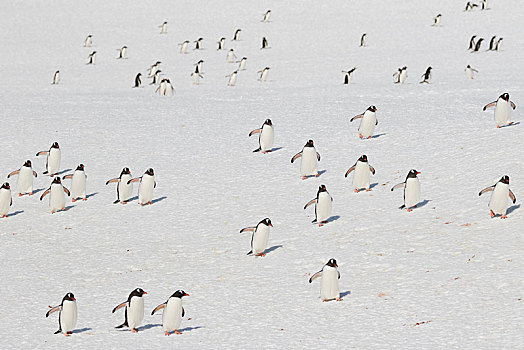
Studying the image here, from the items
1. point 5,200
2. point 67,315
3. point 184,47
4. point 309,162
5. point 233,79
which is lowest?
point 67,315

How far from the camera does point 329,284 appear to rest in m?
9.97

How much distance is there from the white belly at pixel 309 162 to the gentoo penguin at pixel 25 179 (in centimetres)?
539

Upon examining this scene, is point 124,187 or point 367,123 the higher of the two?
point 367,123

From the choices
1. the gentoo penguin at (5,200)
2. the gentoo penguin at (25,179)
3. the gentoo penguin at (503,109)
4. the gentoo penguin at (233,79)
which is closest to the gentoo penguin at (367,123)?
the gentoo penguin at (503,109)

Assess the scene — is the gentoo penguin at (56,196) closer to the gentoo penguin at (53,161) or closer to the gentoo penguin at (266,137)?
the gentoo penguin at (53,161)

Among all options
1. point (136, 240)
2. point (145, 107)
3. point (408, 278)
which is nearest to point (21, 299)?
point (136, 240)

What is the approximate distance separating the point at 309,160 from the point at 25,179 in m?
5.66

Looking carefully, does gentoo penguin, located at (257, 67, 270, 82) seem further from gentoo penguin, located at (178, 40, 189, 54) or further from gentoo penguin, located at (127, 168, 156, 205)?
gentoo penguin, located at (127, 168, 156, 205)

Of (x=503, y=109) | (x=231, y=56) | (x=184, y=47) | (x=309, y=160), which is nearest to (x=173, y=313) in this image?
(x=309, y=160)

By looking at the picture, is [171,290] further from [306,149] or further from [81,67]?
[81,67]

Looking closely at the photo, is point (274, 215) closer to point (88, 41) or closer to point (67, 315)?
point (67, 315)

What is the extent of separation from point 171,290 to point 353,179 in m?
5.11

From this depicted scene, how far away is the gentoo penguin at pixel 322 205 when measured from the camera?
42.2 ft

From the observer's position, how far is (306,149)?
51.6 feet
